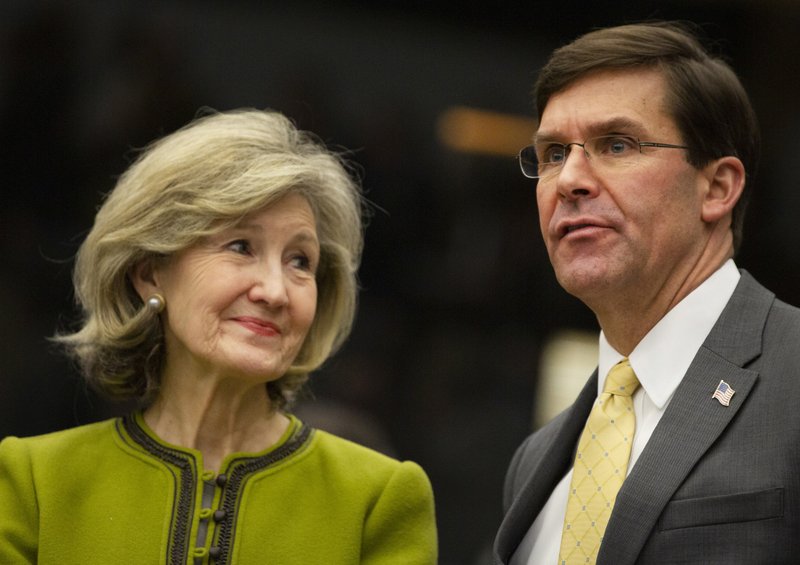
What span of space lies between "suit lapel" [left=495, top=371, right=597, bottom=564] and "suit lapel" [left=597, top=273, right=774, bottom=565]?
0.47 metres

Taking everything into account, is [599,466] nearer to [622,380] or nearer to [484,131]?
[622,380]

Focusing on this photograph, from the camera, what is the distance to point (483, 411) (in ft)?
22.2

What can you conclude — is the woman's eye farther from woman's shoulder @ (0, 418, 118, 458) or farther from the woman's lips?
woman's shoulder @ (0, 418, 118, 458)

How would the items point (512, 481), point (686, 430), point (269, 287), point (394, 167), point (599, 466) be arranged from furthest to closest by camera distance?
point (394, 167)
point (512, 481)
point (269, 287)
point (599, 466)
point (686, 430)

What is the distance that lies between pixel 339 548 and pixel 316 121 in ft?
11.6

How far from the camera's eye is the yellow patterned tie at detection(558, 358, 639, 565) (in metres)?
3.17

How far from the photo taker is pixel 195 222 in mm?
3490

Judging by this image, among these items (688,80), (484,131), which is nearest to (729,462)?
(688,80)

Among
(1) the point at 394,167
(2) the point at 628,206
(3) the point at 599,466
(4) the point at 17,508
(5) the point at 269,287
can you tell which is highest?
(2) the point at 628,206

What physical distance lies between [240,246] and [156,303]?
289 millimetres

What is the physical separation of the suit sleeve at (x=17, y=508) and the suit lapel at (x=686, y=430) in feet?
4.83

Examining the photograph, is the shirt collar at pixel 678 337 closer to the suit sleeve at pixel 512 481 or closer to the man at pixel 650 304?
the man at pixel 650 304

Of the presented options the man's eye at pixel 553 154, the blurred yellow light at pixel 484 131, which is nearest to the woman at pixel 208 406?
the man's eye at pixel 553 154

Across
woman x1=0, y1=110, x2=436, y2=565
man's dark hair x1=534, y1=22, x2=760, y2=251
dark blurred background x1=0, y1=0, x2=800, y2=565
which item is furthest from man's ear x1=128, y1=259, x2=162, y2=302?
dark blurred background x1=0, y1=0, x2=800, y2=565
